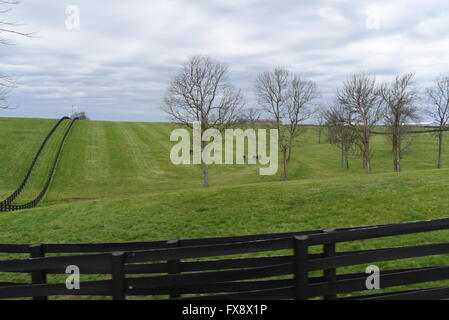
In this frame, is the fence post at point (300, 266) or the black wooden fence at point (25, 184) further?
the black wooden fence at point (25, 184)

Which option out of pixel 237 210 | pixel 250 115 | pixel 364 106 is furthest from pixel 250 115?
pixel 237 210

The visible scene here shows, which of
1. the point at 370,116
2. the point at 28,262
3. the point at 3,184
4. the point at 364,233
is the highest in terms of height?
the point at 370,116

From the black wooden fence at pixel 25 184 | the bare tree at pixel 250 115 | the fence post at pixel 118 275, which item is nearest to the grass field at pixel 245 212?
the fence post at pixel 118 275

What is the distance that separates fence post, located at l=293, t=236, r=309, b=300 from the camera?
401 centimetres

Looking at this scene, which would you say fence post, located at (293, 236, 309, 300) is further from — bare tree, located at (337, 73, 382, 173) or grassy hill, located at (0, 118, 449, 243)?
bare tree, located at (337, 73, 382, 173)

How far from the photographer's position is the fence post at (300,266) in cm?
401

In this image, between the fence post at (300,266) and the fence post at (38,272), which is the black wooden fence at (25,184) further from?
the fence post at (300,266)

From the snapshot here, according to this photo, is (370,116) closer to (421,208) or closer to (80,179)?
(421,208)

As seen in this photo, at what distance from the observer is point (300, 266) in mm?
4047

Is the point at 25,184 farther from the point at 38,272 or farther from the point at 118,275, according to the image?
the point at 118,275

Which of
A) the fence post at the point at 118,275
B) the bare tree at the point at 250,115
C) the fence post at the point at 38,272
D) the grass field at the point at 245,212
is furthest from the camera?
the bare tree at the point at 250,115

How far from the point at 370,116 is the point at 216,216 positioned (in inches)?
1277
